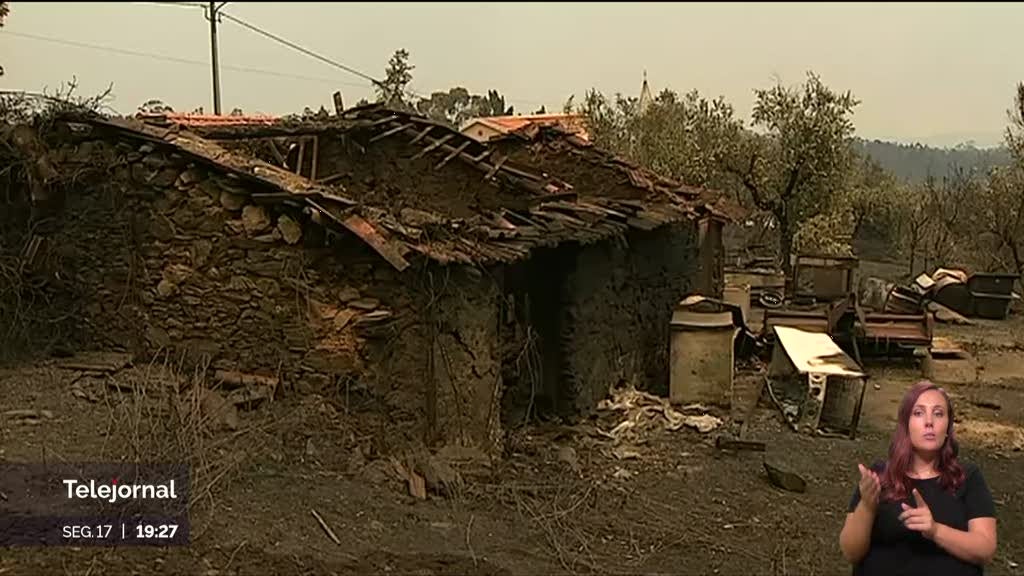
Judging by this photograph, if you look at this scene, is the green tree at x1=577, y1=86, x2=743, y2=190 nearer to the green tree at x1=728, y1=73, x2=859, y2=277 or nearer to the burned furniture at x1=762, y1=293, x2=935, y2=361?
the green tree at x1=728, y1=73, x2=859, y2=277

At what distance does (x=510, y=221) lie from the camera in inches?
371

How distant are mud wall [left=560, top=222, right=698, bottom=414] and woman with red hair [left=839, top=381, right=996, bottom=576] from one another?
6.68 meters

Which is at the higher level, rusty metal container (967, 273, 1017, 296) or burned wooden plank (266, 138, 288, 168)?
burned wooden plank (266, 138, 288, 168)

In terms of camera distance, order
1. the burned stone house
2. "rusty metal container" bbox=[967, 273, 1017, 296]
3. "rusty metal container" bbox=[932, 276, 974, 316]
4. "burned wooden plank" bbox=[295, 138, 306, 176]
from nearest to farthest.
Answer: the burned stone house < "burned wooden plank" bbox=[295, 138, 306, 176] < "rusty metal container" bbox=[967, 273, 1017, 296] < "rusty metal container" bbox=[932, 276, 974, 316]

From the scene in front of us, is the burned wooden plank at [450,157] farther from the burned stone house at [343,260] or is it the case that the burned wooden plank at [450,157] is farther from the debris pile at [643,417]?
the debris pile at [643,417]

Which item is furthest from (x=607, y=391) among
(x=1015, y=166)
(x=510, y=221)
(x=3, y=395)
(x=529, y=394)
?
(x=1015, y=166)

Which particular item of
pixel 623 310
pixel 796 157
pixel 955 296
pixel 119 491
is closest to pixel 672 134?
pixel 796 157

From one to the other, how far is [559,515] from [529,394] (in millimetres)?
3157

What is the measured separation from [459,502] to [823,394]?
5474 mm

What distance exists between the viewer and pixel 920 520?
11.3ft

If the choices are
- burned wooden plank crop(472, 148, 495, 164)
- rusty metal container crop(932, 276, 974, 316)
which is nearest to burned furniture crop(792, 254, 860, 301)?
rusty metal container crop(932, 276, 974, 316)

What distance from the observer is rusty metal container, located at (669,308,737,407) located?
11.5 meters

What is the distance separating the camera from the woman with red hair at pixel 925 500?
11.7 feet

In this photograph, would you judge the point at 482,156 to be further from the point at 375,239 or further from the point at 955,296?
the point at 955,296
